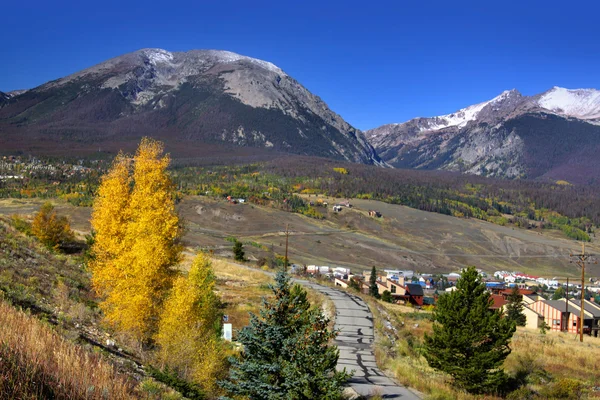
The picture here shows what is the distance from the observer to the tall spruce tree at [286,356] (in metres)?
11.2

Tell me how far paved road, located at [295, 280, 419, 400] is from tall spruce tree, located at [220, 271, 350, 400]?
1271 mm

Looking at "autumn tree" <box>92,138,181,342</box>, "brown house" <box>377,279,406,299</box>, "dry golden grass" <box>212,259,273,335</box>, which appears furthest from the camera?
"brown house" <box>377,279,406,299</box>

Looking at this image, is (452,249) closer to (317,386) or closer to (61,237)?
(61,237)

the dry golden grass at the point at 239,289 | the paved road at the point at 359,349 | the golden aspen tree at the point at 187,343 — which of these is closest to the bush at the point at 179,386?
the golden aspen tree at the point at 187,343

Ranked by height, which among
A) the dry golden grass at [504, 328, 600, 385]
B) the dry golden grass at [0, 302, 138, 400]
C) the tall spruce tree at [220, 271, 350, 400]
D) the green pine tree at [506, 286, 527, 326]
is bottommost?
the green pine tree at [506, 286, 527, 326]

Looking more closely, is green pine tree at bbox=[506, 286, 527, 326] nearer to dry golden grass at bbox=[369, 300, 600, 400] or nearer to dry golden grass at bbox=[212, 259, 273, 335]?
dry golden grass at bbox=[369, 300, 600, 400]

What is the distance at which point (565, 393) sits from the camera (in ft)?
Answer: 66.0

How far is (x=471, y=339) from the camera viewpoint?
1878cm

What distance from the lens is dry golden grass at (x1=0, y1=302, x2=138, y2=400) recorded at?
208 inches

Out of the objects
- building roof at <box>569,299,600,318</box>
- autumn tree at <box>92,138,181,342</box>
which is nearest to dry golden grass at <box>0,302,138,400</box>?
autumn tree at <box>92,138,181,342</box>

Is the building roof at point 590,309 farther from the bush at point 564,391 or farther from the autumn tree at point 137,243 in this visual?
the autumn tree at point 137,243

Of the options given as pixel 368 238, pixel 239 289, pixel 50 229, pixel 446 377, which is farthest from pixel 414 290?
pixel 368 238

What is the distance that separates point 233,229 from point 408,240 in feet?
194

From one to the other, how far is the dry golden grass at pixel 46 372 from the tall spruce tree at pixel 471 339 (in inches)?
600
